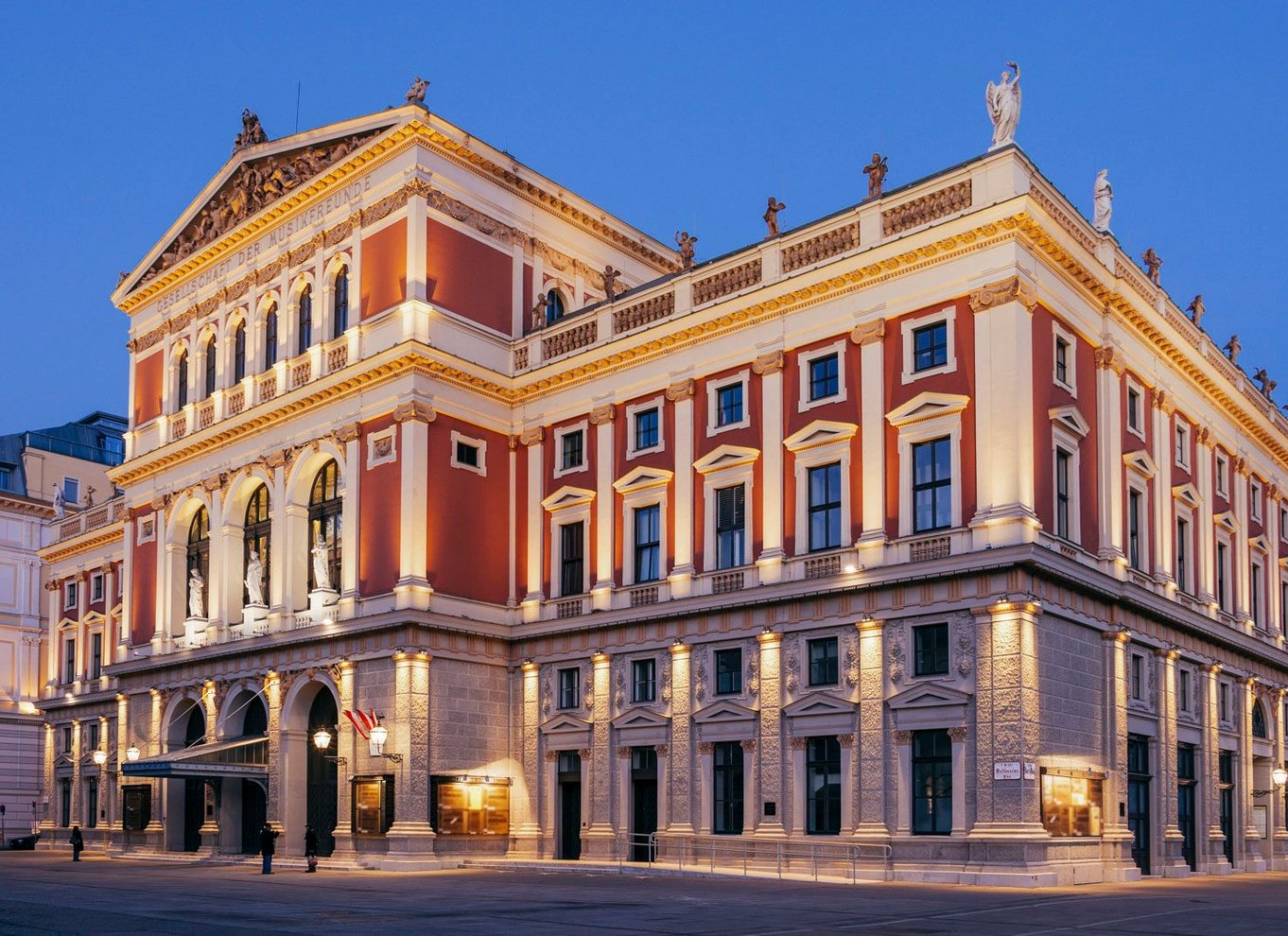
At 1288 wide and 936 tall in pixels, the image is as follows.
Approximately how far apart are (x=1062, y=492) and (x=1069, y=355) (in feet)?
12.4

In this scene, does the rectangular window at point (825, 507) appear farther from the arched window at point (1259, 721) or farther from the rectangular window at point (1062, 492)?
the arched window at point (1259, 721)

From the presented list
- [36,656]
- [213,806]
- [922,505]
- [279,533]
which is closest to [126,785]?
[213,806]

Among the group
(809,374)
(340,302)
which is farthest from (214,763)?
(809,374)

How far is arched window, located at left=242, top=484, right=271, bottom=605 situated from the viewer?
5253cm

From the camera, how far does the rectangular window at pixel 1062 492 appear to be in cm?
3766

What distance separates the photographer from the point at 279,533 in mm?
50969

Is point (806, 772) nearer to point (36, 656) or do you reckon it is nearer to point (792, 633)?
point (792, 633)

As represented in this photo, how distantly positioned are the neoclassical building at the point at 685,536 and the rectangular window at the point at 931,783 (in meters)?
0.09

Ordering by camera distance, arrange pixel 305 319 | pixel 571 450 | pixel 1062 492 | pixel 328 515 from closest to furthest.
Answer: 1. pixel 1062 492
2. pixel 571 450
3. pixel 328 515
4. pixel 305 319

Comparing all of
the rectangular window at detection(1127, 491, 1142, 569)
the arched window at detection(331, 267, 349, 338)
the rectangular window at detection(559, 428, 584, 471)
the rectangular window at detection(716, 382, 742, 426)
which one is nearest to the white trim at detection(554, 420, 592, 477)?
the rectangular window at detection(559, 428, 584, 471)

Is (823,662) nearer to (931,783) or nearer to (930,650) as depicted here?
(930,650)

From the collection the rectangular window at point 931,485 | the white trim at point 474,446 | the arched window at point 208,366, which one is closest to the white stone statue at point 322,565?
the white trim at point 474,446

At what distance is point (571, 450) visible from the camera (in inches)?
1897

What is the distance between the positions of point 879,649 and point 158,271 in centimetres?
3606
